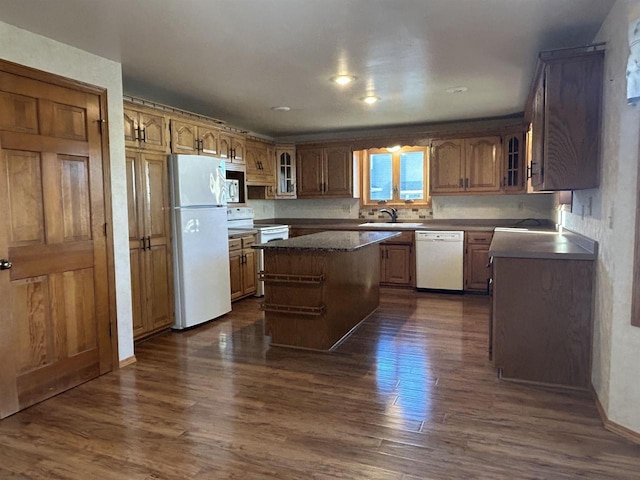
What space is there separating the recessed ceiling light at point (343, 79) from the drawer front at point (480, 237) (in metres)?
2.73

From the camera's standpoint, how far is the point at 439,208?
20.6 ft

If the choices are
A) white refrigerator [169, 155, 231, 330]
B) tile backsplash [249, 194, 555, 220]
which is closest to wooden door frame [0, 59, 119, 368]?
white refrigerator [169, 155, 231, 330]

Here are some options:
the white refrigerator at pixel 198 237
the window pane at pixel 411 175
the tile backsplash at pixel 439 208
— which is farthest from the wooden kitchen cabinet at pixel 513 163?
the white refrigerator at pixel 198 237

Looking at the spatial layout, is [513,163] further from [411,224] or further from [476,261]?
[411,224]

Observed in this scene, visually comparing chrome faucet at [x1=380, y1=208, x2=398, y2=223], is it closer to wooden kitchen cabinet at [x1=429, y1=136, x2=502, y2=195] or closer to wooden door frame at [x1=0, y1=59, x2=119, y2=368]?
wooden kitchen cabinet at [x1=429, y1=136, x2=502, y2=195]

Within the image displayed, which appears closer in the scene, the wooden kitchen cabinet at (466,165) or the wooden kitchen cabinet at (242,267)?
the wooden kitchen cabinet at (242,267)

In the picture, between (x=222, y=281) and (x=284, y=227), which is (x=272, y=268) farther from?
(x=284, y=227)

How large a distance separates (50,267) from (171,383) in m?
1.10

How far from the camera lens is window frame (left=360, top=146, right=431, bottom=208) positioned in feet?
20.9

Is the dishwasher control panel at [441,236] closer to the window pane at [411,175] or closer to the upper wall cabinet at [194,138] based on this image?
the window pane at [411,175]

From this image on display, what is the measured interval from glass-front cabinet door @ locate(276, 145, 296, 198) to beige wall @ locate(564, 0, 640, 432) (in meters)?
4.63

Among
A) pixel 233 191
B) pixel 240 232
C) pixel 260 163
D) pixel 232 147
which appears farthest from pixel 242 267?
pixel 260 163

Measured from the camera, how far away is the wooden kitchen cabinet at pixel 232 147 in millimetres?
5001

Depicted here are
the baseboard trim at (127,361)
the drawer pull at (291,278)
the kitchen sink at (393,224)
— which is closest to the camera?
the baseboard trim at (127,361)
